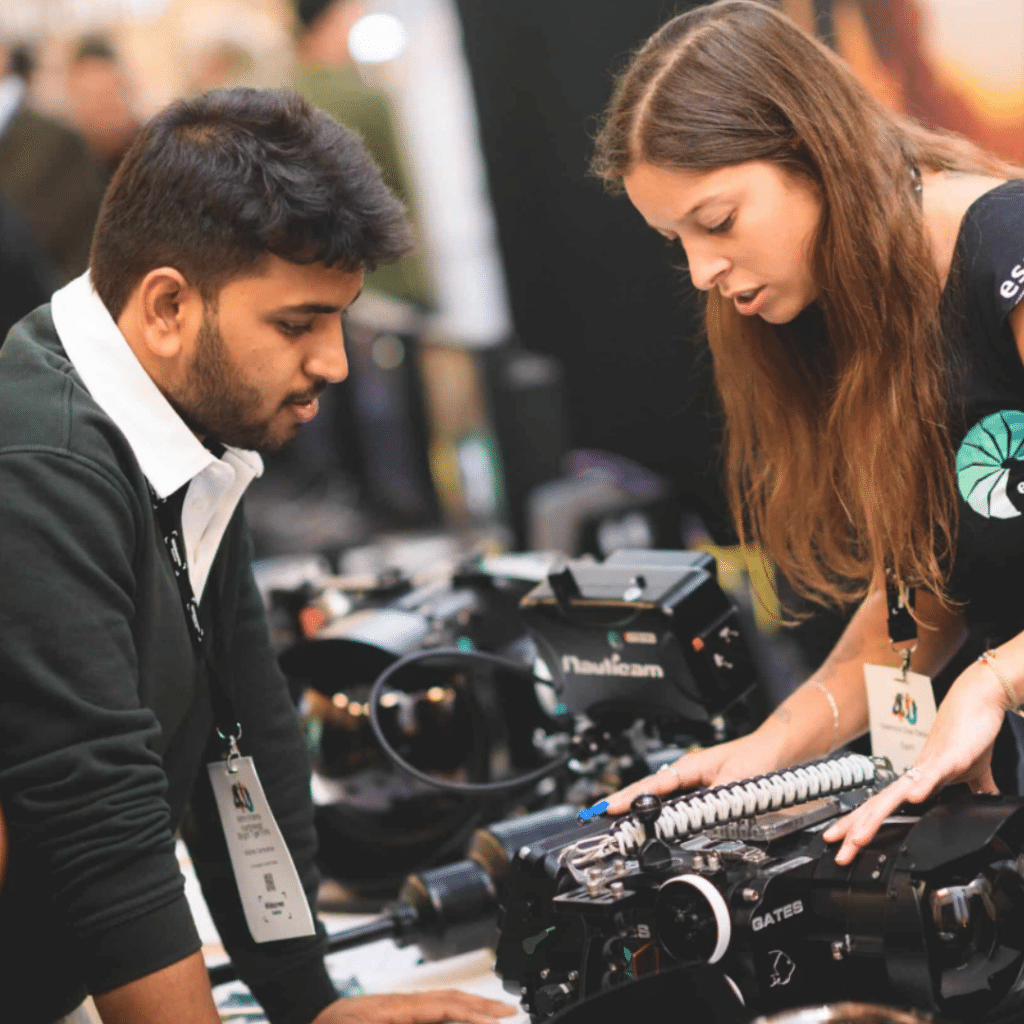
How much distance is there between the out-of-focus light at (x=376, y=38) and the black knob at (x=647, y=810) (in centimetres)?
648

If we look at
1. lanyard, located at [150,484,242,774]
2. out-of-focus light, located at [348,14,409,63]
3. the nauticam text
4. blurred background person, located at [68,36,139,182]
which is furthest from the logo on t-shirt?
out-of-focus light, located at [348,14,409,63]

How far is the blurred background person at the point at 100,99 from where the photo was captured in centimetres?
626

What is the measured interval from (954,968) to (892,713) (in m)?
0.57

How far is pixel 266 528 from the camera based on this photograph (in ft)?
23.6

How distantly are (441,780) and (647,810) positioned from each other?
62 cm

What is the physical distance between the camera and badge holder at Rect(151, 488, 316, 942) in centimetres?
158

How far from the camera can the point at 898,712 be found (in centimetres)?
165

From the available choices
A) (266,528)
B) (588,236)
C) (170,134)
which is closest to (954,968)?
(170,134)

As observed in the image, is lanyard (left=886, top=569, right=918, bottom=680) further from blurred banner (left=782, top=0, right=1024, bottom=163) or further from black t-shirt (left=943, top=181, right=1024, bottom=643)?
blurred banner (left=782, top=0, right=1024, bottom=163)

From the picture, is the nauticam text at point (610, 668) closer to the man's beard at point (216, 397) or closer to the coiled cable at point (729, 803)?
the coiled cable at point (729, 803)

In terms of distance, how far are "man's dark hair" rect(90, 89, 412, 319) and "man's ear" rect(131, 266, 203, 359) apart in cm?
2

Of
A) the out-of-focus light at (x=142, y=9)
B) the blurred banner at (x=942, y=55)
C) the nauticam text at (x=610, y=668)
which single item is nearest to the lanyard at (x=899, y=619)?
the nauticam text at (x=610, y=668)

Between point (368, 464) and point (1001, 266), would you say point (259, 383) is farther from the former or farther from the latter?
point (368, 464)

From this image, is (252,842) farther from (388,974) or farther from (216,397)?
(216,397)
